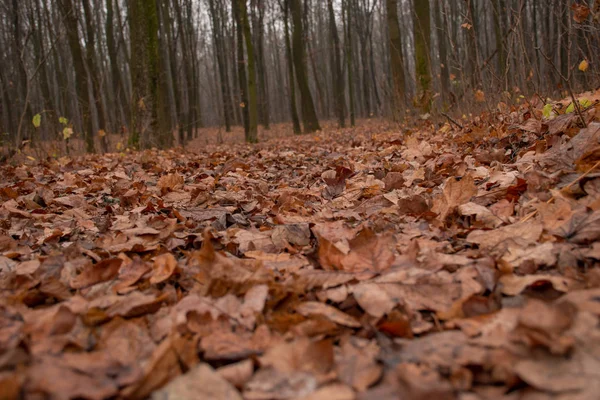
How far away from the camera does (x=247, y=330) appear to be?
3.54 feet

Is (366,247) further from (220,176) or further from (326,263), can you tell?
(220,176)

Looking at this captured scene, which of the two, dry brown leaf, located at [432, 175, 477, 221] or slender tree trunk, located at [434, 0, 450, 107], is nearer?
dry brown leaf, located at [432, 175, 477, 221]

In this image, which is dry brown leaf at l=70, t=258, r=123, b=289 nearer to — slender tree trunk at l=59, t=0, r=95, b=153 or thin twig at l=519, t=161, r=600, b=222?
thin twig at l=519, t=161, r=600, b=222

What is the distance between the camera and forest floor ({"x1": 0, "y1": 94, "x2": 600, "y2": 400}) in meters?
0.84

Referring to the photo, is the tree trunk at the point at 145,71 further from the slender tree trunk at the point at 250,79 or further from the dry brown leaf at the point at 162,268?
the dry brown leaf at the point at 162,268

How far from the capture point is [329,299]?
1.22 meters

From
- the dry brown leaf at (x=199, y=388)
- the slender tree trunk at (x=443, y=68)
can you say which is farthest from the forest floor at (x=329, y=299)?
the slender tree trunk at (x=443, y=68)

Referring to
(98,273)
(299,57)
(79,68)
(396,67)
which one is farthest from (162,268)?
(299,57)

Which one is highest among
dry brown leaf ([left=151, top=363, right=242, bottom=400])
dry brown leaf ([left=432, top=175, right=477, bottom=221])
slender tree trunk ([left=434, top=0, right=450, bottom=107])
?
slender tree trunk ([left=434, top=0, right=450, bottom=107])

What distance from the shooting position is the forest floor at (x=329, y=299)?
0.84 meters

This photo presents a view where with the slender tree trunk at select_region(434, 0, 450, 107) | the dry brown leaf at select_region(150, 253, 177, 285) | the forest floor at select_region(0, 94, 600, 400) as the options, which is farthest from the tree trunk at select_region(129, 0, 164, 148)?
the dry brown leaf at select_region(150, 253, 177, 285)

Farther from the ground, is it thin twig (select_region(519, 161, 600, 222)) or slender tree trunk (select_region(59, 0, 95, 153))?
slender tree trunk (select_region(59, 0, 95, 153))

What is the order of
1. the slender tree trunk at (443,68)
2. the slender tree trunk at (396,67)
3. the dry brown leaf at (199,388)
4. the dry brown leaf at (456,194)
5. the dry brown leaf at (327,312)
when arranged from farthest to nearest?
the slender tree trunk at (396,67) < the slender tree trunk at (443,68) < the dry brown leaf at (456,194) < the dry brown leaf at (327,312) < the dry brown leaf at (199,388)

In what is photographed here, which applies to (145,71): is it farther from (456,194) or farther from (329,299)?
(329,299)
